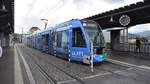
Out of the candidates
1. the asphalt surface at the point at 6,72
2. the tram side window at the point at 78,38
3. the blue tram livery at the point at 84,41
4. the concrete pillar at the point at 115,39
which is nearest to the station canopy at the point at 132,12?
the concrete pillar at the point at 115,39

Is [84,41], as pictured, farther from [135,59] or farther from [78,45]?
[135,59]

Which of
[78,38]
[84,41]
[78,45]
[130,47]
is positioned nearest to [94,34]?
[84,41]

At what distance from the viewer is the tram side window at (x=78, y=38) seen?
14.8 metres

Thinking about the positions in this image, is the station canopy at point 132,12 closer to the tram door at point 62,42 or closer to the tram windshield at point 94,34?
the tram windshield at point 94,34

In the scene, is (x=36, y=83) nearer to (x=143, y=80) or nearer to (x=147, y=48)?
(x=143, y=80)

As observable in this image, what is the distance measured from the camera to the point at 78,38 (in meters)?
15.3

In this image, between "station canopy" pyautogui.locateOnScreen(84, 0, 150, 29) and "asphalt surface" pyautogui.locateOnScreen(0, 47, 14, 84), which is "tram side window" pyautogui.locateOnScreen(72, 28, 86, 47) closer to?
"asphalt surface" pyautogui.locateOnScreen(0, 47, 14, 84)

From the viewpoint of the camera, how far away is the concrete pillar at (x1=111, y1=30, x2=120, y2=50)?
1426 inches

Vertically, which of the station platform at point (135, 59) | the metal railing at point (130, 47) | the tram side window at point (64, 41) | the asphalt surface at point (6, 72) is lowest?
the asphalt surface at point (6, 72)

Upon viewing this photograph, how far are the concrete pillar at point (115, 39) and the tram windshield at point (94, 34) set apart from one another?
21202 mm

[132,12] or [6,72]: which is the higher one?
[132,12]

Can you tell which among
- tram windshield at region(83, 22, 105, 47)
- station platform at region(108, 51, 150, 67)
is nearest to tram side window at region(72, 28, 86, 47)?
tram windshield at region(83, 22, 105, 47)

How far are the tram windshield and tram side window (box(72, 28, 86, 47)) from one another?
1.64ft

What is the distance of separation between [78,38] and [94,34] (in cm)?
117
